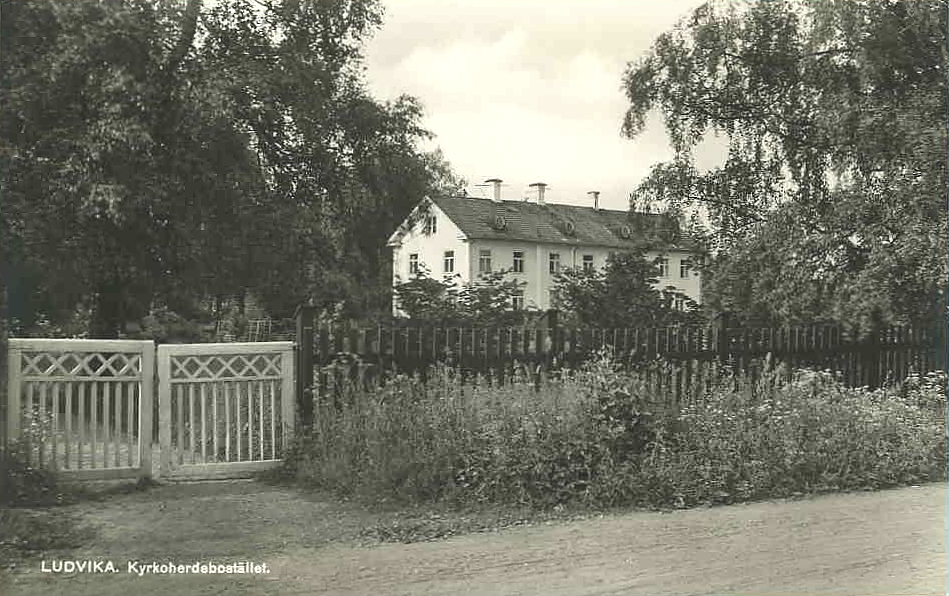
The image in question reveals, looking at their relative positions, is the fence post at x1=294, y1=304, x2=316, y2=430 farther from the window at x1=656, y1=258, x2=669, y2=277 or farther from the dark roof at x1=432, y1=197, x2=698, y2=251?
the window at x1=656, y1=258, x2=669, y2=277

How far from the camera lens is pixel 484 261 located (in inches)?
546

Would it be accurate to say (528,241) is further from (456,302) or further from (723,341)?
(723,341)

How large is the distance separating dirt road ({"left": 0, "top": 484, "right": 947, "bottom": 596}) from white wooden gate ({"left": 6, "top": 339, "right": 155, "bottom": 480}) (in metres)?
0.58

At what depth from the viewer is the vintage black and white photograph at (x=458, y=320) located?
5.53 meters

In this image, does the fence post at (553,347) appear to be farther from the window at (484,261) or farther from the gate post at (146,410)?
the gate post at (146,410)

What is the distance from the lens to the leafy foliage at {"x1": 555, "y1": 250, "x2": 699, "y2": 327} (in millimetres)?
12109

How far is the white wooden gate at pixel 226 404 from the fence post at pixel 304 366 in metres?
0.13

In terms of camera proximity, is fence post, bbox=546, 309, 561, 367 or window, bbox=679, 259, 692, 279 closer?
fence post, bbox=546, 309, 561, 367

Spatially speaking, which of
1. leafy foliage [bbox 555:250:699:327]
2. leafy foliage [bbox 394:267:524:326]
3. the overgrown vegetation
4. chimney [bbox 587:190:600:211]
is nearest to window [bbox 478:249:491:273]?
leafy foliage [bbox 394:267:524:326]

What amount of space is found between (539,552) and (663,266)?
29.7 ft

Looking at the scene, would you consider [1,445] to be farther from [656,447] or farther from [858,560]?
[858,560]

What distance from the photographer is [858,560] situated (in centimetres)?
516

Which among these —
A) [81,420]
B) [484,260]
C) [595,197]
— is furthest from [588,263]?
[81,420]

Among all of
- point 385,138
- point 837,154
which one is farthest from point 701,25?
point 385,138
